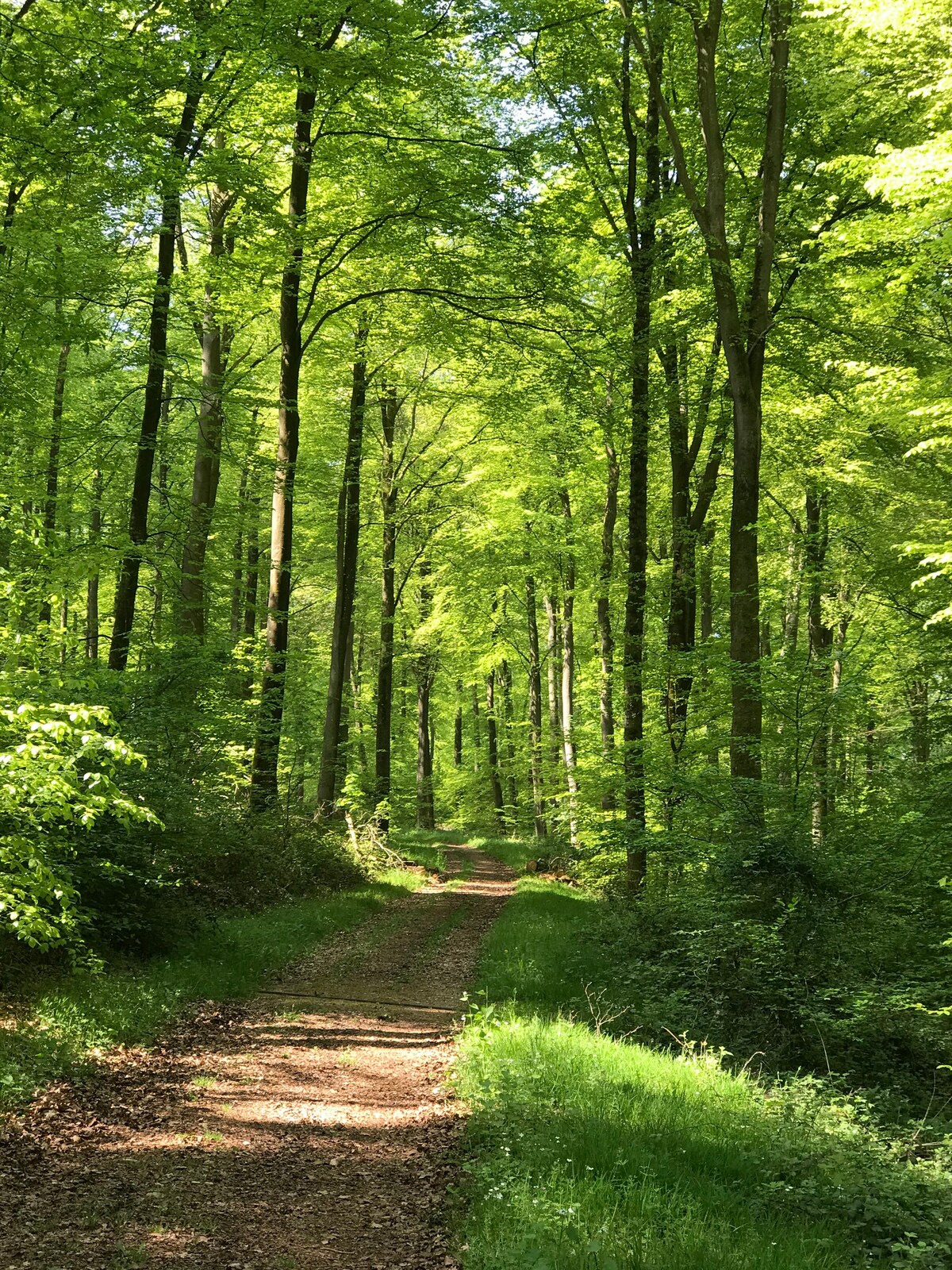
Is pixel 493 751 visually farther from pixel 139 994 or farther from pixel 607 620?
pixel 139 994

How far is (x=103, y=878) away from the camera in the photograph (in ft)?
29.6

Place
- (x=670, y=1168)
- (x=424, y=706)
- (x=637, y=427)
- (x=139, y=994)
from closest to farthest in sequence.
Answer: (x=670, y=1168)
(x=139, y=994)
(x=637, y=427)
(x=424, y=706)

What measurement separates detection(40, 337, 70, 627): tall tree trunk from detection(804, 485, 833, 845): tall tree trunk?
27.9 ft

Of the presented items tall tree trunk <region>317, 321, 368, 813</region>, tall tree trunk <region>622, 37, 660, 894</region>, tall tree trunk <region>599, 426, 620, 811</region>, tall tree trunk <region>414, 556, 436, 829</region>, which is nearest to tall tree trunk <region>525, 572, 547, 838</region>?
tall tree trunk <region>414, 556, 436, 829</region>

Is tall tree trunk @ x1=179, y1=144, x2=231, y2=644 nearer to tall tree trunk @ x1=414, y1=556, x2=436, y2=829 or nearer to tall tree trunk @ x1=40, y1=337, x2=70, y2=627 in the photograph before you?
tall tree trunk @ x1=40, y1=337, x2=70, y2=627

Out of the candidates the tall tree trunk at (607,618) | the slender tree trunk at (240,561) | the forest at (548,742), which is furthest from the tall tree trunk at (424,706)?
the forest at (548,742)

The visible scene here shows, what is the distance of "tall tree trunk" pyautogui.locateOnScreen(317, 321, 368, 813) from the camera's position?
19047mm

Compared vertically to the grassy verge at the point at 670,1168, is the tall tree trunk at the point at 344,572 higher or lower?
higher

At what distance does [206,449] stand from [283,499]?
1.55 meters

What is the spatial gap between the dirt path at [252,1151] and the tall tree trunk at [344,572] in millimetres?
9937

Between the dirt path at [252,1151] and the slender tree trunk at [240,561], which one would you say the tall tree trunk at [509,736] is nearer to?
the slender tree trunk at [240,561]

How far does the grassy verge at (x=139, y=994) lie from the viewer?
6.48m

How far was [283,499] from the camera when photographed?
15.3 metres

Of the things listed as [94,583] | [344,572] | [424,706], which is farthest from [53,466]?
[424,706]
